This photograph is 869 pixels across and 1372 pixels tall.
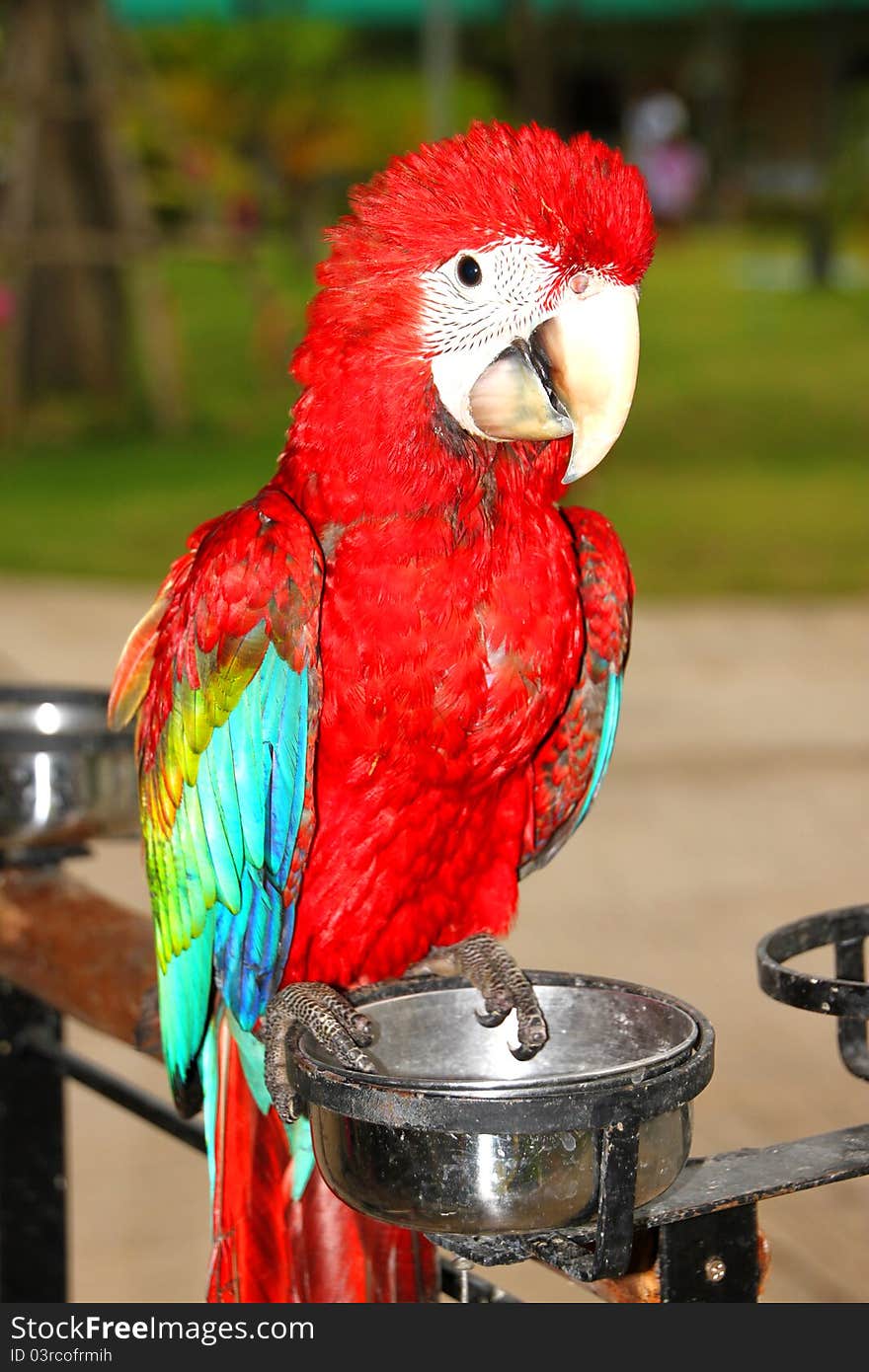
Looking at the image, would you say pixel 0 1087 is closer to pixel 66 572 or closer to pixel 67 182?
pixel 66 572

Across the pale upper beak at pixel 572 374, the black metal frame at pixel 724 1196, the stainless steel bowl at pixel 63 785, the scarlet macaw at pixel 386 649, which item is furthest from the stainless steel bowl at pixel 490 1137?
the stainless steel bowl at pixel 63 785

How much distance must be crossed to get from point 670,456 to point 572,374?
7187 mm

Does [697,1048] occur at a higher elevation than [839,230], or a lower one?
lower

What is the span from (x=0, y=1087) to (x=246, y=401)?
8.07m

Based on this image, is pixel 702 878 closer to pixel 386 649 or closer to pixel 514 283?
pixel 386 649

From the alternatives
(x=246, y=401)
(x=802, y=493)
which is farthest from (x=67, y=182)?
(x=802, y=493)

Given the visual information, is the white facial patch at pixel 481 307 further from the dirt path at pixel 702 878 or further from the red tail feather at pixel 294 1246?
the dirt path at pixel 702 878

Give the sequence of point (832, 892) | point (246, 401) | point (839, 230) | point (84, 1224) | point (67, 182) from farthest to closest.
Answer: point (839, 230), point (246, 401), point (67, 182), point (832, 892), point (84, 1224)

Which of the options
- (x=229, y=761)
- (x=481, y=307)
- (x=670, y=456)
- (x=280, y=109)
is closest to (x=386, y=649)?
(x=229, y=761)

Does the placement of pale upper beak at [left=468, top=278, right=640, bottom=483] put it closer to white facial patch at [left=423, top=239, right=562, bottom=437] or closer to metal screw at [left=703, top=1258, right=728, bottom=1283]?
white facial patch at [left=423, top=239, right=562, bottom=437]

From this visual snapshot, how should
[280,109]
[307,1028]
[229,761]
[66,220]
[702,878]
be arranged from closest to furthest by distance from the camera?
[307,1028], [229,761], [702,878], [66,220], [280,109]

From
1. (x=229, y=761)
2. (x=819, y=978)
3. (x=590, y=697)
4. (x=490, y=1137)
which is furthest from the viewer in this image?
(x=590, y=697)

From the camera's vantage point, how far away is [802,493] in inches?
286

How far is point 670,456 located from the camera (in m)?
8.16
